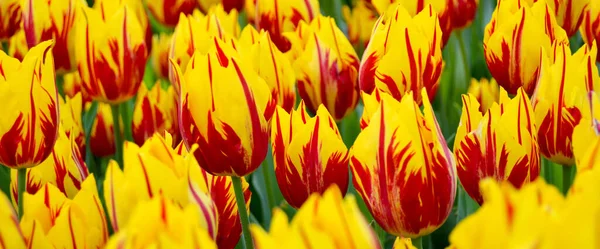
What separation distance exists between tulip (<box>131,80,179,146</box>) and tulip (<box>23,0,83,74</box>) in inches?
5.1

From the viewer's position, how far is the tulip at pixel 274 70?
108 centimetres

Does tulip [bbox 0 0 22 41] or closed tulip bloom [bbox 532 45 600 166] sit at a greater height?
tulip [bbox 0 0 22 41]

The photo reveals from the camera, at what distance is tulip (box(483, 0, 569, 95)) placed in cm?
110

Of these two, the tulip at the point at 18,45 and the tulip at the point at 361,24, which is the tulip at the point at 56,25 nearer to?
the tulip at the point at 18,45

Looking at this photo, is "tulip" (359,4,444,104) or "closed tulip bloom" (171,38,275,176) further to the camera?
"tulip" (359,4,444,104)

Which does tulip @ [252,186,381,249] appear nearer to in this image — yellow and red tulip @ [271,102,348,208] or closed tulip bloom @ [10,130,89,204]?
yellow and red tulip @ [271,102,348,208]

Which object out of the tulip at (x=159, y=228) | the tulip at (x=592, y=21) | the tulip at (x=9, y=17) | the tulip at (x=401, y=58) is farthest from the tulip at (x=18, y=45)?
the tulip at (x=159, y=228)

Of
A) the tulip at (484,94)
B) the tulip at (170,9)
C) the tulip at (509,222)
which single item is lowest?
the tulip at (484,94)

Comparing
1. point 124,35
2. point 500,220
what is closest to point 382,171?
point 500,220

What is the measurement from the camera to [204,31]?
1.21 meters

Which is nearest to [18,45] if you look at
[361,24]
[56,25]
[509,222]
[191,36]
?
[56,25]

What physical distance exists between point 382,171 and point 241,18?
4.18 feet

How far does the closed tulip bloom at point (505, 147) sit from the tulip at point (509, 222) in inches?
14.8

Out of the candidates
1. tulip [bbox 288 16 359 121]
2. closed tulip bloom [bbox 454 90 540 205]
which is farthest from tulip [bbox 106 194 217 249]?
tulip [bbox 288 16 359 121]
